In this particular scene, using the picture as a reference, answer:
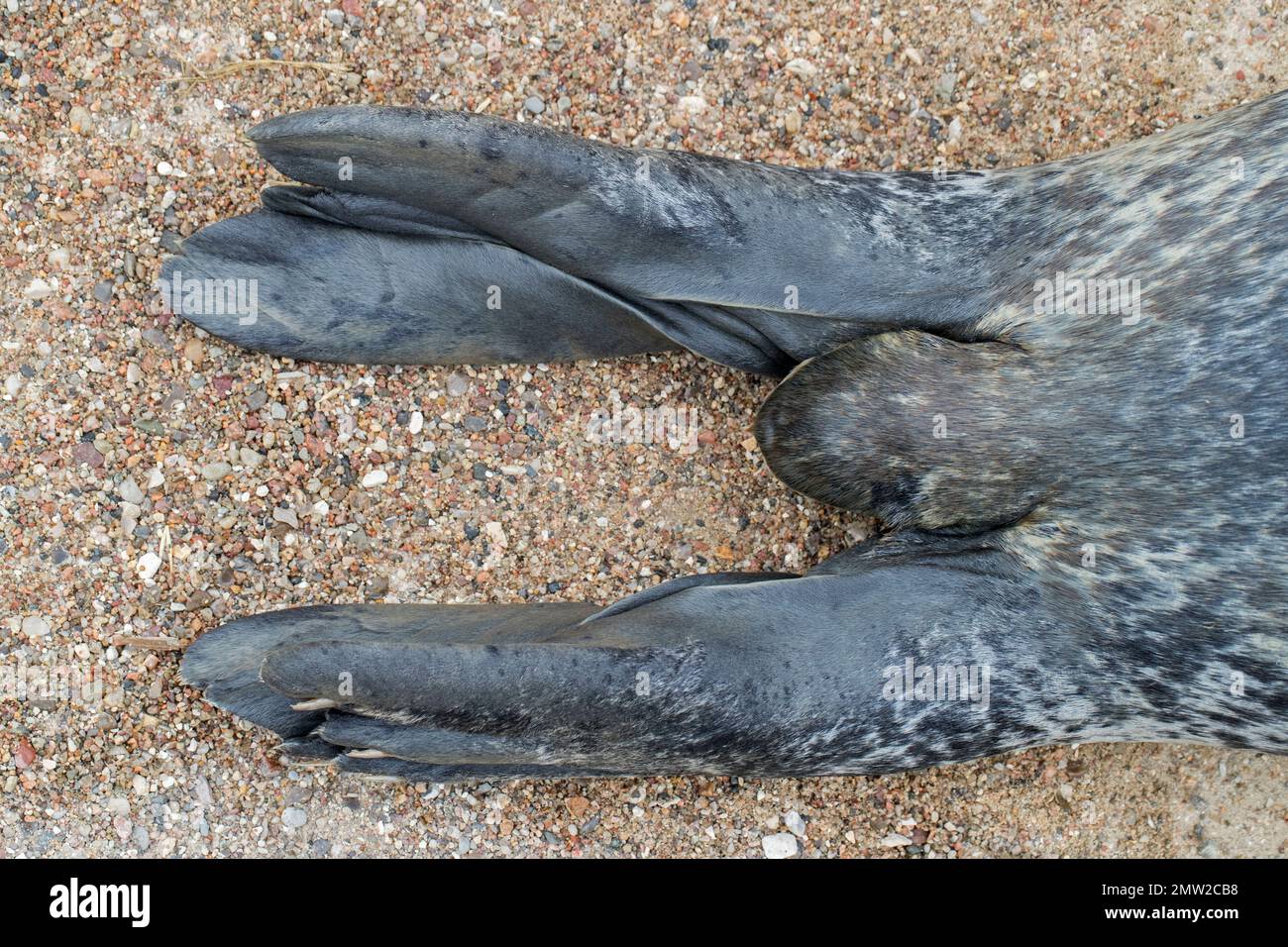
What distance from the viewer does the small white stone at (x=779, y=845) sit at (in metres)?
2.84

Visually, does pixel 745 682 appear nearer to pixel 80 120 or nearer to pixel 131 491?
pixel 131 491

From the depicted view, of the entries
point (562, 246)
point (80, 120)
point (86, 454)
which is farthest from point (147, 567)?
point (562, 246)

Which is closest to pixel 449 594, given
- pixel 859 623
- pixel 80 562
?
pixel 80 562

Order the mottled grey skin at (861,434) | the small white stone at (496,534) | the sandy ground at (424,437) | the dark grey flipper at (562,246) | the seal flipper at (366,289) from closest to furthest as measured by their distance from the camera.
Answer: the mottled grey skin at (861,434) < the dark grey flipper at (562,246) < the seal flipper at (366,289) < the sandy ground at (424,437) < the small white stone at (496,534)

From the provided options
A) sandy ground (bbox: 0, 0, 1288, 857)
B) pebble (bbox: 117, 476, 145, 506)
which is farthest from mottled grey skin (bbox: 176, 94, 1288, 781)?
pebble (bbox: 117, 476, 145, 506)

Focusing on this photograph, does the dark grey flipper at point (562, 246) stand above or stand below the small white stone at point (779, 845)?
above

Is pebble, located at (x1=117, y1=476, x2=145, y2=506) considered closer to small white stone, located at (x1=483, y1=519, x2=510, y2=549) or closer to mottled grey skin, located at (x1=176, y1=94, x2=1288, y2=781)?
mottled grey skin, located at (x1=176, y1=94, x2=1288, y2=781)

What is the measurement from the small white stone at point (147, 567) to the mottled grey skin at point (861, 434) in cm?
30

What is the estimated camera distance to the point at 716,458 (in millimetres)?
2891

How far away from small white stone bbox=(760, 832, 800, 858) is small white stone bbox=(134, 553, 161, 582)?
5.58 feet

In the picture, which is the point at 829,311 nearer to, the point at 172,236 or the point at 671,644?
the point at 671,644

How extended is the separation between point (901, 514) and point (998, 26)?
1.48 meters

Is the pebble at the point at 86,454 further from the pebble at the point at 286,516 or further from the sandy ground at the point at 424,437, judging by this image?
the pebble at the point at 286,516

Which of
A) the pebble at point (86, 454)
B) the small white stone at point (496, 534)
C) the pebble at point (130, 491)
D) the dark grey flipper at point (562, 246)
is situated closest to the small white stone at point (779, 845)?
the small white stone at point (496, 534)
